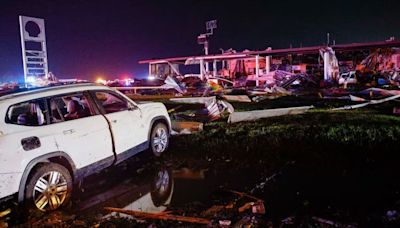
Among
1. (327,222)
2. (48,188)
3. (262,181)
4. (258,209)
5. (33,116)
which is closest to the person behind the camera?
(327,222)

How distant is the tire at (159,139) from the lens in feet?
24.7

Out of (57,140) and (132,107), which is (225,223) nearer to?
(57,140)

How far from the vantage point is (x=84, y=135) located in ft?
18.3

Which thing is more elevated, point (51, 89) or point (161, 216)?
point (51, 89)

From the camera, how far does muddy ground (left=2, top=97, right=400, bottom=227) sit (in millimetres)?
4602

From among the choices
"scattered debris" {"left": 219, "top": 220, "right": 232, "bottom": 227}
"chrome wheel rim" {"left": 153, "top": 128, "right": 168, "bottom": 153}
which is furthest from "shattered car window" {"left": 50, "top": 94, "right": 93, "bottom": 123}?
"scattered debris" {"left": 219, "top": 220, "right": 232, "bottom": 227}

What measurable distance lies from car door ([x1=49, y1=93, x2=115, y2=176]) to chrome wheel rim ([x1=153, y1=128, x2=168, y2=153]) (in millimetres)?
1615

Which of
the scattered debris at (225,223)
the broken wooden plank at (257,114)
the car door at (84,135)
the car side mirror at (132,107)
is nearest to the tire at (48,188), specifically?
the car door at (84,135)

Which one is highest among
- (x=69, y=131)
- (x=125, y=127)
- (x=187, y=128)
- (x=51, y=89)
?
(x=51, y=89)

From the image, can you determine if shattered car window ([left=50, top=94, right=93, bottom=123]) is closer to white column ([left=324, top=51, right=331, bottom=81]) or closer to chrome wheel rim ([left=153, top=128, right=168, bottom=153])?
chrome wheel rim ([left=153, top=128, right=168, bottom=153])

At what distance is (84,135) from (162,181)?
159 centimetres

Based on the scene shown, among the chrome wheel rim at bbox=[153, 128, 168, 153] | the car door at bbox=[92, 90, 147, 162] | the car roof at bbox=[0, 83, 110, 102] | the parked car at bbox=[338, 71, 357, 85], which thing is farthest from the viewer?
the parked car at bbox=[338, 71, 357, 85]

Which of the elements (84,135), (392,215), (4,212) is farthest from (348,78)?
(4,212)

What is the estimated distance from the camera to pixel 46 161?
504 centimetres
